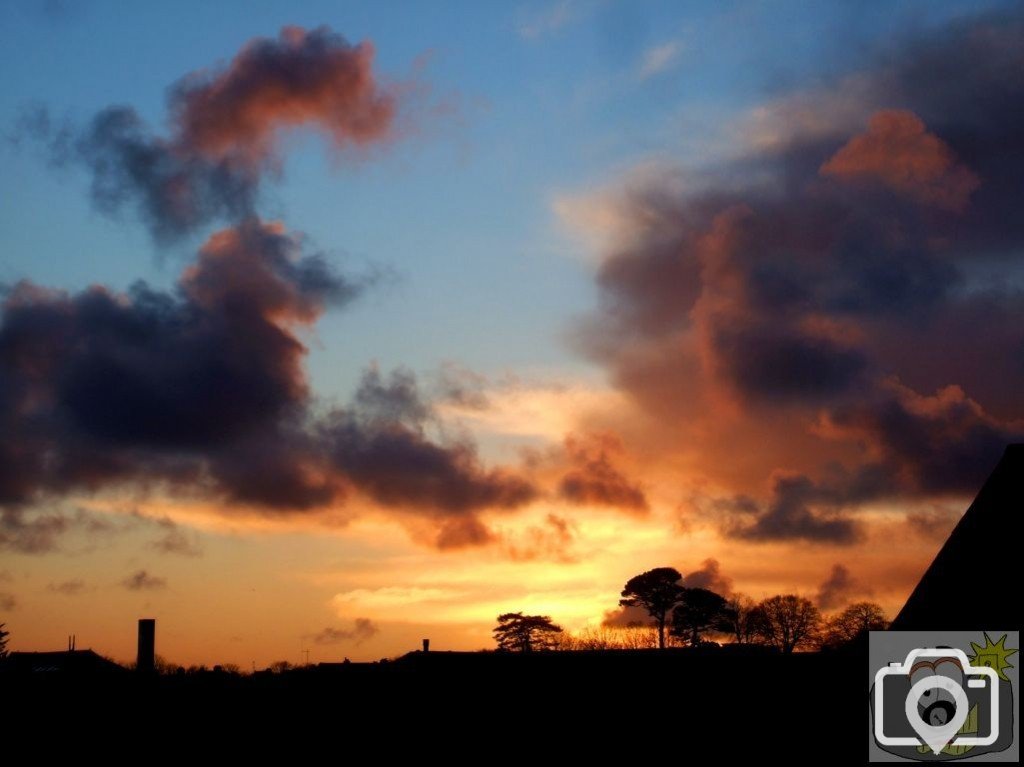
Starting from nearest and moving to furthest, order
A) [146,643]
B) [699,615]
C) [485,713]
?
[485,713] → [146,643] → [699,615]

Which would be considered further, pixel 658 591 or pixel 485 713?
pixel 658 591

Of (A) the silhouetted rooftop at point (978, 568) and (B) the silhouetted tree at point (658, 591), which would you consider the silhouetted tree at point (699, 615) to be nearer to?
(B) the silhouetted tree at point (658, 591)

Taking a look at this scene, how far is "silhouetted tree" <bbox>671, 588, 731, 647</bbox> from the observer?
102250 mm

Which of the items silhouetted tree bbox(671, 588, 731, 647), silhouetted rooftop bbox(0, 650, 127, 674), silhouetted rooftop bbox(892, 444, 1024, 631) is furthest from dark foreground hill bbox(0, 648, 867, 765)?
silhouetted tree bbox(671, 588, 731, 647)

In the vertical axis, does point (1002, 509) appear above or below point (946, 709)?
above

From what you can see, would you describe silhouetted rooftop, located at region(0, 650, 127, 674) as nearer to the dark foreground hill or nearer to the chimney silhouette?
the chimney silhouette

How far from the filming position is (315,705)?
40.4 meters

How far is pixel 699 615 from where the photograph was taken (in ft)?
335

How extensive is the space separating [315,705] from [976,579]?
22268 mm

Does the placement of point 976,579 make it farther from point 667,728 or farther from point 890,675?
point 667,728

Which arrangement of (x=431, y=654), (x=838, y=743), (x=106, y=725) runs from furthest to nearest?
(x=431, y=654) < (x=106, y=725) < (x=838, y=743)

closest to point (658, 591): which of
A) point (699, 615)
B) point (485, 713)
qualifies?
point (699, 615)

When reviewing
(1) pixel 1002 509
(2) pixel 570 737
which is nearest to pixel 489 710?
(2) pixel 570 737

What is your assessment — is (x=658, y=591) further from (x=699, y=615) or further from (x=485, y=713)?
(x=485, y=713)
